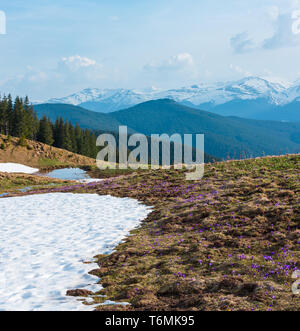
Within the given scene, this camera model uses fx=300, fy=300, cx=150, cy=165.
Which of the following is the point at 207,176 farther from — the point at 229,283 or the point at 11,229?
the point at 229,283

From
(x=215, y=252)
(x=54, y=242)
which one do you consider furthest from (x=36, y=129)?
(x=215, y=252)

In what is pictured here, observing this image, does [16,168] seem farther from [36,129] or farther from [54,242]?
[54,242]

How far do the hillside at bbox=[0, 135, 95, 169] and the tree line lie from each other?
345 centimetres

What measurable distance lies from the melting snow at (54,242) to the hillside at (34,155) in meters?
52.0

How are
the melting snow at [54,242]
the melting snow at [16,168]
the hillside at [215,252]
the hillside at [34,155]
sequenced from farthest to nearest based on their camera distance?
the hillside at [34,155] < the melting snow at [16,168] < the melting snow at [54,242] < the hillside at [215,252]

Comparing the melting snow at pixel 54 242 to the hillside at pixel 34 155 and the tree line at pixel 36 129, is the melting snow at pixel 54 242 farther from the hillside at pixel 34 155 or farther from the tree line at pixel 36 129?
the tree line at pixel 36 129

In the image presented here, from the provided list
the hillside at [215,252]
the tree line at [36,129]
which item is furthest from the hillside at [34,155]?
the hillside at [215,252]

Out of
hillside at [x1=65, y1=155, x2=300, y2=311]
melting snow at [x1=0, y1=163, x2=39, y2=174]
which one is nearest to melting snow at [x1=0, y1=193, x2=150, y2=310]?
hillside at [x1=65, y1=155, x2=300, y2=311]

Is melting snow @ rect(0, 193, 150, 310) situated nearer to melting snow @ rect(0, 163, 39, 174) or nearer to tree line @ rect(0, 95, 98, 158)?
melting snow @ rect(0, 163, 39, 174)

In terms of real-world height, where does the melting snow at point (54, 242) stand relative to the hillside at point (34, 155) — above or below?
below

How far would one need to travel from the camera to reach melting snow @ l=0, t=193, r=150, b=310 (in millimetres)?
9289

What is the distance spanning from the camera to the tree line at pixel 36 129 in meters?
93.6


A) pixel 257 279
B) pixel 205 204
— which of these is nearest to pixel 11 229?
pixel 205 204
